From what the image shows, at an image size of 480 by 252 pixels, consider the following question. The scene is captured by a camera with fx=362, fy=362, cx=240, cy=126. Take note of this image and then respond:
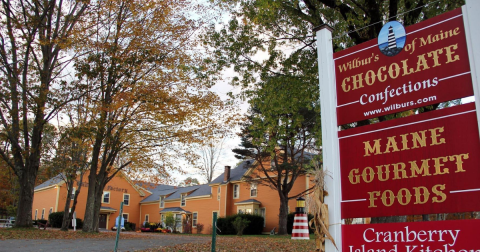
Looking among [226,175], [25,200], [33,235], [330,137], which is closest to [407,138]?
[330,137]

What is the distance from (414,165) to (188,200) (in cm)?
4017

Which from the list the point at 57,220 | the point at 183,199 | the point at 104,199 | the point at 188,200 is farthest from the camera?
the point at 104,199

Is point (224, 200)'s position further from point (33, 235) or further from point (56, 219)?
point (33, 235)

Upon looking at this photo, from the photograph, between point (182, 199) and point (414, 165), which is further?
point (182, 199)

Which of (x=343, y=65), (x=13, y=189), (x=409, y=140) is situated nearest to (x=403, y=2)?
(x=343, y=65)

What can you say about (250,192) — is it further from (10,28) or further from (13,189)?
(13,189)

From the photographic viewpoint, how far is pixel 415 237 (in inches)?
112

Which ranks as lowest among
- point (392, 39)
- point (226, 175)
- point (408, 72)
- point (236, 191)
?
point (408, 72)

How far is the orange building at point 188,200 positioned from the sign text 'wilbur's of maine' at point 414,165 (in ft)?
83.6

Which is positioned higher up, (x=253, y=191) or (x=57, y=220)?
(x=253, y=191)

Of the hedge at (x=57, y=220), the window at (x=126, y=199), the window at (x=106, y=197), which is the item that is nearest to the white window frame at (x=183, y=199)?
the window at (x=126, y=199)

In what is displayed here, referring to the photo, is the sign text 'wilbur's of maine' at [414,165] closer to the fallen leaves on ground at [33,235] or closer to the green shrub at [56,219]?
the fallen leaves on ground at [33,235]

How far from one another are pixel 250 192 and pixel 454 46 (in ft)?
109

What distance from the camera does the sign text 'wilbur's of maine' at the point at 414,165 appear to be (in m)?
2.68
